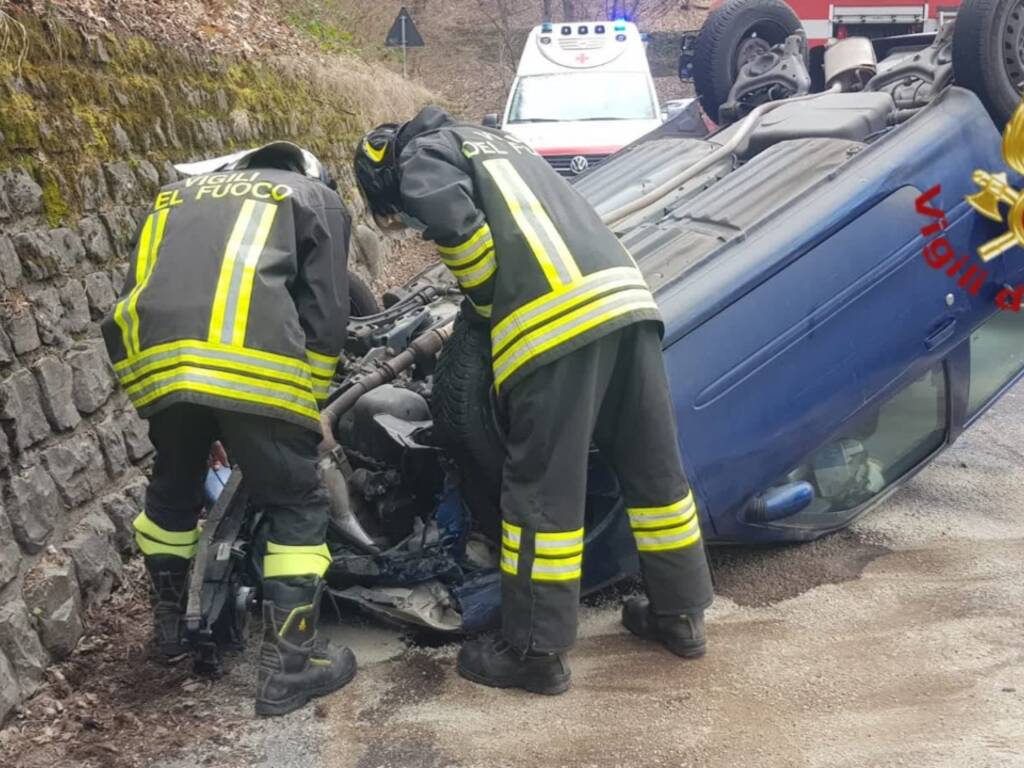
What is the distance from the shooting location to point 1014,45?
12.1 feet

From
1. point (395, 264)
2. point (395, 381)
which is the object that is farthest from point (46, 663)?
point (395, 264)

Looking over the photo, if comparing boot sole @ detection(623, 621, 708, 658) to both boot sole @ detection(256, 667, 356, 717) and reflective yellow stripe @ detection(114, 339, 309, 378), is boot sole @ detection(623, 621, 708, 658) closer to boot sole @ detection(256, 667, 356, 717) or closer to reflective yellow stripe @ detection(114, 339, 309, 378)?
boot sole @ detection(256, 667, 356, 717)

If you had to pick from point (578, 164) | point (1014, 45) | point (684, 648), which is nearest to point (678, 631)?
point (684, 648)

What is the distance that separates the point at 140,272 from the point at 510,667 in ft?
4.90

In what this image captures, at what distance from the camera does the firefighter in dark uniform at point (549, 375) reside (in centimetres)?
290

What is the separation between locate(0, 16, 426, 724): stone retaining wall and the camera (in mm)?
3238

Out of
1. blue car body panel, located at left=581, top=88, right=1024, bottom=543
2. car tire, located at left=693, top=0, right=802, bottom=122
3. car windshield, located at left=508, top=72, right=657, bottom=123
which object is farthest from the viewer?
car windshield, located at left=508, top=72, right=657, bottom=123

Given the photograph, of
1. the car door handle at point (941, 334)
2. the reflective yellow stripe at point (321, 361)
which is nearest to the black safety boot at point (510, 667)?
the reflective yellow stripe at point (321, 361)

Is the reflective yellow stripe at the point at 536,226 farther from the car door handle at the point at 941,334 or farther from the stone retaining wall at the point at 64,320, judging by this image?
the stone retaining wall at the point at 64,320

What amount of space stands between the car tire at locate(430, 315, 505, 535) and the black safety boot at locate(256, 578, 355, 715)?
1.81ft

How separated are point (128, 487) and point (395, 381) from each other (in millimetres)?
1065

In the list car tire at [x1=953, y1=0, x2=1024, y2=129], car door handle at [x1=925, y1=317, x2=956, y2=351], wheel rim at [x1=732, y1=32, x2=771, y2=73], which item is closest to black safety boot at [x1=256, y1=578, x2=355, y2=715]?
car door handle at [x1=925, y1=317, x2=956, y2=351]

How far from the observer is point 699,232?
12.0 feet

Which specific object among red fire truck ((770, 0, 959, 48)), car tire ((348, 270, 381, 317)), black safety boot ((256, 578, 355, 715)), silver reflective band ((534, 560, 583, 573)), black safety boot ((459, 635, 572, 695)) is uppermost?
red fire truck ((770, 0, 959, 48))
